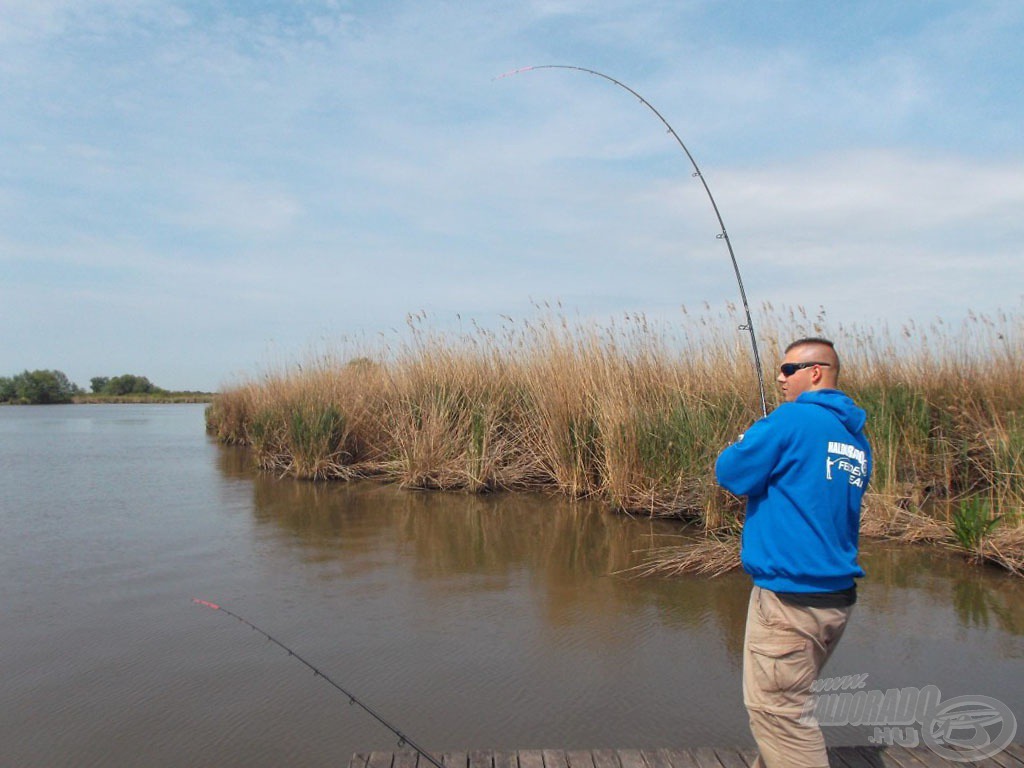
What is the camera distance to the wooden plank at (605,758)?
2.67m

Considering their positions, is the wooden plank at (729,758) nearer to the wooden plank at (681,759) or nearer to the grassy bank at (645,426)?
the wooden plank at (681,759)

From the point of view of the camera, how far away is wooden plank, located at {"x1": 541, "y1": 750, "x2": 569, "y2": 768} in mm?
2672

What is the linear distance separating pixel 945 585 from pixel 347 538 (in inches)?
189

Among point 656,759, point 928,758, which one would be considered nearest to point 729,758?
point 656,759

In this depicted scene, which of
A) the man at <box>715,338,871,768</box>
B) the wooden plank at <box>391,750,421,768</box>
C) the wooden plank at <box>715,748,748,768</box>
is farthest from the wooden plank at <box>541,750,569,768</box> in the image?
the man at <box>715,338,871,768</box>

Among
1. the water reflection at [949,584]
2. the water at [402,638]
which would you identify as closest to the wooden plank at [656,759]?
the water at [402,638]

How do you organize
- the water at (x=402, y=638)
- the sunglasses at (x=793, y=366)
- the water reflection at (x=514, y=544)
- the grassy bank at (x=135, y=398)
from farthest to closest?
1. the grassy bank at (x=135, y=398)
2. the water reflection at (x=514, y=544)
3. the water at (x=402, y=638)
4. the sunglasses at (x=793, y=366)

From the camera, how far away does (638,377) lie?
8695 millimetres

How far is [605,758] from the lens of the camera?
2.73 metres

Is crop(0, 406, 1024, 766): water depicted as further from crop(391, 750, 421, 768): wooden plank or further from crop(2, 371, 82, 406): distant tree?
crop(2, 371, 82, 406): distant tree

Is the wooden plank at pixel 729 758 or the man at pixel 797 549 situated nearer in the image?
the man at pixel 797 549

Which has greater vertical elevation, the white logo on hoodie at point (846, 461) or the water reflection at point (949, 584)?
the white logo on hoodie at point (846, 461)

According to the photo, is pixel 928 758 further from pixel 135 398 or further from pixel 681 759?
pixel 135 398

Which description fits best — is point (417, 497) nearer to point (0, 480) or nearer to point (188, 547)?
point (188, 547)
